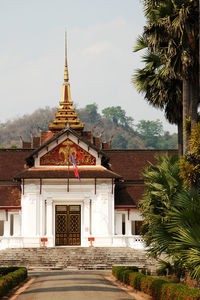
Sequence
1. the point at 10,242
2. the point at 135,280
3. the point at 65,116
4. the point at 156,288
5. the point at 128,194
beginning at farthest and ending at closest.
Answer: the point at 65,116
the point at 128,194
the point at 10,242
the point at 135,280
the point at 156,288

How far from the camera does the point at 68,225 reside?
46.2 m

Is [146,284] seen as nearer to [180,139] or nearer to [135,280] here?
[135,280]

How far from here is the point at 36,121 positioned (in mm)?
184500

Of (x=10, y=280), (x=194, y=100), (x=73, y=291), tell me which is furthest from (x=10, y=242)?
(x=194, y=100)

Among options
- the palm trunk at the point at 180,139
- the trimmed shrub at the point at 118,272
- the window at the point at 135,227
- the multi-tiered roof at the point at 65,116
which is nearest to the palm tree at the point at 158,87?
the palm trunk at the point at 180,139

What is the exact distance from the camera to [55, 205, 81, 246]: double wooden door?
46.0 metres

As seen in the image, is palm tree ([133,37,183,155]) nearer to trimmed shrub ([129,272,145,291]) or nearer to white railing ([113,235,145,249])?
trimmed shrub ([129,272,145,291])

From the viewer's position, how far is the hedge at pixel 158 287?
56.3 ft

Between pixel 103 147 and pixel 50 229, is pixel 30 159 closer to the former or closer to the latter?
pixel 50 229

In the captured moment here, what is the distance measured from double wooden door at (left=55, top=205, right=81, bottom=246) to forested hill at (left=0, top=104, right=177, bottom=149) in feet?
427

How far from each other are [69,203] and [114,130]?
145 metres

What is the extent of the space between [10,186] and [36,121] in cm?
13629

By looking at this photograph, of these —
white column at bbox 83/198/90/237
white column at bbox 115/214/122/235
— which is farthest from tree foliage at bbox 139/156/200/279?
white column at bbox 115/214/122/235

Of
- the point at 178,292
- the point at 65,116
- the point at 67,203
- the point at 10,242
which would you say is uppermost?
the point at 65,116
